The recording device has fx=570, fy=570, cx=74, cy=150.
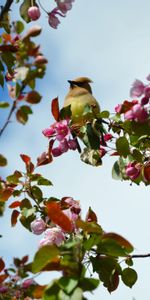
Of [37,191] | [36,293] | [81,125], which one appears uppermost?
[81,125]

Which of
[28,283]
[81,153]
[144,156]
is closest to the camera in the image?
[28,283]

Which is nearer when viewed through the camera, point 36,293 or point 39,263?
point 39,263

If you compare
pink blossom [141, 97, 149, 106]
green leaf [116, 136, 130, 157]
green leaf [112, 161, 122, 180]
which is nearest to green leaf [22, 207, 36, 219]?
green leaf [112, 161, 122, 180]

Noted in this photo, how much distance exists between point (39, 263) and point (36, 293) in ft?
0.81

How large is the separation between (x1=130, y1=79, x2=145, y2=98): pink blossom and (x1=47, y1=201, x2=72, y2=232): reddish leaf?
717 millimetres

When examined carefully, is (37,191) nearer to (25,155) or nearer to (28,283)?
(25,155)

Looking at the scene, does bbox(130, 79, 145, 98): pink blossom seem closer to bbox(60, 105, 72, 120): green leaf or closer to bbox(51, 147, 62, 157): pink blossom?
bbox(60, 105, 72, 120): green leaf

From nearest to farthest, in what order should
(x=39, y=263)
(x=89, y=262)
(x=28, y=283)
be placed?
(x=39, y=263) → (x=28, y=283) → (x=89, y=262)

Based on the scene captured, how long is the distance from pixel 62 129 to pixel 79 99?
1.54m

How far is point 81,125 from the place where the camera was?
4.21 m

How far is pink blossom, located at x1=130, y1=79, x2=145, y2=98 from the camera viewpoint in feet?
9.21

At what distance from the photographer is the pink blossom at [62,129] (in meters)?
3.98

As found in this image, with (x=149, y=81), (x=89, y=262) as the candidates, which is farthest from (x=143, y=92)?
(x=89, y=262)

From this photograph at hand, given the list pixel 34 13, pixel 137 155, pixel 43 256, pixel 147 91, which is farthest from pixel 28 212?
pixel 43 256
